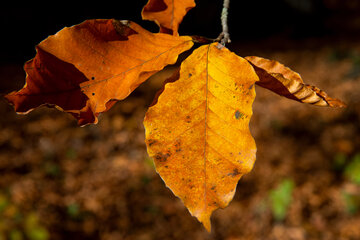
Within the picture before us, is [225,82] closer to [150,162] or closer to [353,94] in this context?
[150,162]

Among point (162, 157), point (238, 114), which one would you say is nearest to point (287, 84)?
point (238, 114)

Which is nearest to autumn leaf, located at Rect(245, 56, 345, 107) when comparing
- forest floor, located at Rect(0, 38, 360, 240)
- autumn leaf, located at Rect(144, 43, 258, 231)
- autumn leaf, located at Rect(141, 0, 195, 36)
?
autumn leaf, located at Rect(144, 43, 258, 231)

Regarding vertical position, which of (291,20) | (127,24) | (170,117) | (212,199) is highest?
(127,24)

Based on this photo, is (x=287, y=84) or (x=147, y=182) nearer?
(x=287, y=84)

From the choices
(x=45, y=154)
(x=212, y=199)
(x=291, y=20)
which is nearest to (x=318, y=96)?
(x=212, y=199)

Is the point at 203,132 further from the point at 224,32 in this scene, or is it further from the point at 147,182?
the point at 147,182

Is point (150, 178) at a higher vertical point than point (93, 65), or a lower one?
lower

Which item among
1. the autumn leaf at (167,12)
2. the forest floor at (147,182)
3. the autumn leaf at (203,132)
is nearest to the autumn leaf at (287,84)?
the autumn leaf at (203,132)
